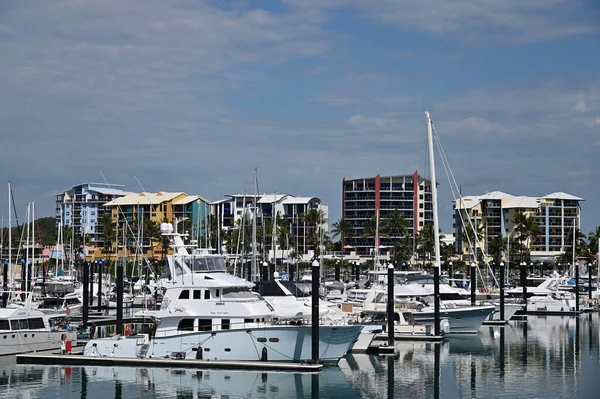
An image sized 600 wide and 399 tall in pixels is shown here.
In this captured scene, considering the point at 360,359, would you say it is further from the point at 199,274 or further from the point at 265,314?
the point at 199,274

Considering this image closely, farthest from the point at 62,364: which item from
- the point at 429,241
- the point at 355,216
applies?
the point at 355,216

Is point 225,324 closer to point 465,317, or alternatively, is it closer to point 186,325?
point 186,325

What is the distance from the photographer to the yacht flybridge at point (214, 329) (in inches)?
1642

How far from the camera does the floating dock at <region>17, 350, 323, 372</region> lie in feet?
134

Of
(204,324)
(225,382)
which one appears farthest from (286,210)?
(225,382)

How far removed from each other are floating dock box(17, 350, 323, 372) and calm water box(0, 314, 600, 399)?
1.04 feet

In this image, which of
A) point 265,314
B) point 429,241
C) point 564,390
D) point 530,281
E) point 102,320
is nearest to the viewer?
point 564,390

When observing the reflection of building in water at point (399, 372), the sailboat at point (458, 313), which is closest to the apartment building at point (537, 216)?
the sailboat at point (458, 313)

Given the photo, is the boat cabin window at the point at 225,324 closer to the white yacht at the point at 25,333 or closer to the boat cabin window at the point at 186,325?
the boat cabin window at the point at 186,325

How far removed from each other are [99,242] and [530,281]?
3673 inches

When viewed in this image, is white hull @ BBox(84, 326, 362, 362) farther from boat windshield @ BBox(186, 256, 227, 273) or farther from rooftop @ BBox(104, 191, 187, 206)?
rooftop @ BBox(104, 191, 187, 206)

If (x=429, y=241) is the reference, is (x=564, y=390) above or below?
below

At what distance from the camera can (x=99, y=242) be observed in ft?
566

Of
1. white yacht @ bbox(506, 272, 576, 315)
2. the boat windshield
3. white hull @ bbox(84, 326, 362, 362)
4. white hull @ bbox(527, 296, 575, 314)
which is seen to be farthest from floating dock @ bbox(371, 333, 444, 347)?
white hull @ bbox(527, 296, 575, 314)
